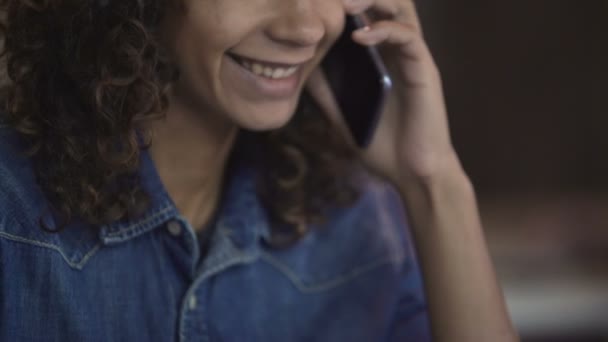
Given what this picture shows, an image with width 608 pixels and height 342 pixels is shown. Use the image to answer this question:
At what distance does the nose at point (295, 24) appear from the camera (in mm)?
1056

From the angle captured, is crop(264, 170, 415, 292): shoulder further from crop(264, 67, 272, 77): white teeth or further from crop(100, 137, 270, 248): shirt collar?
crop(264, 67, 272, 77): white teeth

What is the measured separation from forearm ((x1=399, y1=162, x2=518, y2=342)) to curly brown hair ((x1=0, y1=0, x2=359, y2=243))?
1.51ft

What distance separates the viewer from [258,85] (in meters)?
1.10

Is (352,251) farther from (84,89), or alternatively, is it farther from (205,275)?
(84,89)

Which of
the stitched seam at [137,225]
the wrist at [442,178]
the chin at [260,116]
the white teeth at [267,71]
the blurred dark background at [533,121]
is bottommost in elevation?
the blurred dark background at [533,121]

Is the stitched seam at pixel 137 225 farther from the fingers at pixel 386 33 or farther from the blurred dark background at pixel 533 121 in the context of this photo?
the blurred dark background at pixel 533 121

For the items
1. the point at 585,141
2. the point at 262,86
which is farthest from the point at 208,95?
the point at 585,141

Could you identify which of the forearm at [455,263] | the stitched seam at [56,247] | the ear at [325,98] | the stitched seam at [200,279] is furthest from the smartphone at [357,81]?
the stitched seam at [56,247]

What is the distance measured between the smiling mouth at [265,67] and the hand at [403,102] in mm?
111

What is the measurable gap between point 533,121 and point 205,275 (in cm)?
168

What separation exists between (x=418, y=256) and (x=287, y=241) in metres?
0.22

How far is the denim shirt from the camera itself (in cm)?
102

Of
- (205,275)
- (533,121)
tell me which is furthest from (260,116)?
(533,121)

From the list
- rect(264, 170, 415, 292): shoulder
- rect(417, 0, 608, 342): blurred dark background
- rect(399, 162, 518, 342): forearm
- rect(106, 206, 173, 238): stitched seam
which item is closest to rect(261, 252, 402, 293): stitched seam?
rect(264, 170, 415, 292): shoulder
